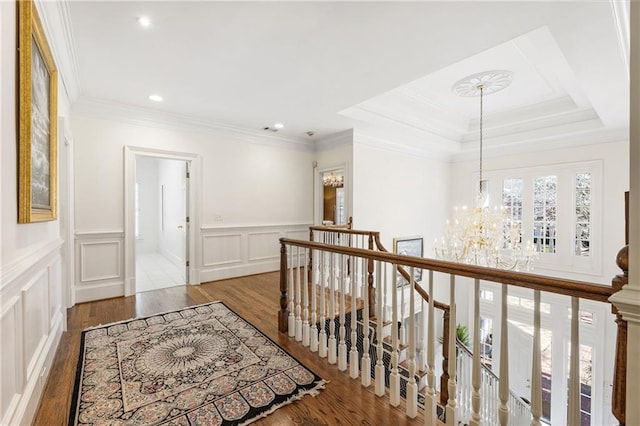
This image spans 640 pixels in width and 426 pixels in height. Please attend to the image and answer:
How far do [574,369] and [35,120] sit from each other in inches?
120

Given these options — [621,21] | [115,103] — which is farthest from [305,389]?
[115,103]

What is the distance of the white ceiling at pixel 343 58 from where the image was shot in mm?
2160

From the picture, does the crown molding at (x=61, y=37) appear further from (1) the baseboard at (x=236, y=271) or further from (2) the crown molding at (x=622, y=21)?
(2) the crown molding at (x=622, y=21)

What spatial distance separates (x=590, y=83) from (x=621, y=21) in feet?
3.93

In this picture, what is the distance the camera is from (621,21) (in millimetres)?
2178

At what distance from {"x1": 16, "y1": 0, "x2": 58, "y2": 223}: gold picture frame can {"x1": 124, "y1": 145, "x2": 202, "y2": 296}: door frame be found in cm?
181

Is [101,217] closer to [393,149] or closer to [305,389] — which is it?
[305,389]

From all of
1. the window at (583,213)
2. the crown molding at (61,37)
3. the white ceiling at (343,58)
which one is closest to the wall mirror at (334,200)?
the white ceiling at (343,58)

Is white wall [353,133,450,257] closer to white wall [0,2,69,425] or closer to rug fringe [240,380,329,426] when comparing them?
rug fringe [240,380,329,426]

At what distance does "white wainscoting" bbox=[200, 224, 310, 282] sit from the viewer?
4.73 meters

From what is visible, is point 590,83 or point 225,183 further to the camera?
point 225,183

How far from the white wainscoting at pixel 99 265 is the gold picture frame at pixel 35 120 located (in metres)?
1.77

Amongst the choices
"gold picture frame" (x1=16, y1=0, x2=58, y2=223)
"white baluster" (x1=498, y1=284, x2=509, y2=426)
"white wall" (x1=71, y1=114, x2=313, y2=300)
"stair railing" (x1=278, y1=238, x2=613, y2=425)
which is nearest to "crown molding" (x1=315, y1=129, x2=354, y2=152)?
"white wall" (x1=71, y1=114, x2=313, y2=300)

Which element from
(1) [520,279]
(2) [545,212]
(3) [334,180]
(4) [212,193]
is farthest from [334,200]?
(1) [520,279]
